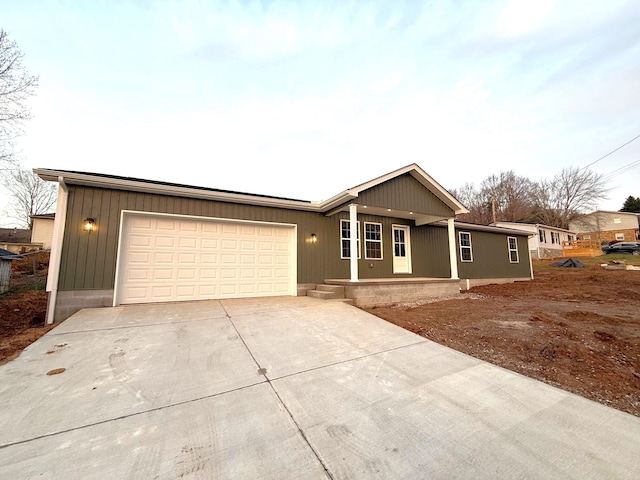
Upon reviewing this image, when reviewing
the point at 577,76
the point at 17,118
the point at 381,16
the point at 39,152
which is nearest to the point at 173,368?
the point at 381,16

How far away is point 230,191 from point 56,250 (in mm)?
3835

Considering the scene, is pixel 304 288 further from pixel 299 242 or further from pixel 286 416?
pixel 286 416

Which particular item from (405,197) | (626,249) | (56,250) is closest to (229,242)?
(56,250)

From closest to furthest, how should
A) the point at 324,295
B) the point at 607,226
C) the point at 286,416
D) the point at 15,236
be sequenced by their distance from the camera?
the point at 286,416 → the point at 324,295 → the point at 15,236 → the point at 607,226

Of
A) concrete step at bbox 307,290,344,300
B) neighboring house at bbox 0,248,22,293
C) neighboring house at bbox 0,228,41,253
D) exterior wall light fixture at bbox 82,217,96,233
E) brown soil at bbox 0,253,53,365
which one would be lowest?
brown soil at bbox 0,253,53,365

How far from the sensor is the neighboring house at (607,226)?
29375mm

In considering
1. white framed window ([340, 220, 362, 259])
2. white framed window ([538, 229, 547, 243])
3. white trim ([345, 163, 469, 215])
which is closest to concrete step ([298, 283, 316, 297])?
white framed window ([340, 220, 362, 259])

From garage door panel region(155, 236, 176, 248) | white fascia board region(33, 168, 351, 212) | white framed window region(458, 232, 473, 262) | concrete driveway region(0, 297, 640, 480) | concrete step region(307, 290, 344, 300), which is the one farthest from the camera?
white framed window region(458, 232, 473, 262)

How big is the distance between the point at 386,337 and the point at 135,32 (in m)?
10.8

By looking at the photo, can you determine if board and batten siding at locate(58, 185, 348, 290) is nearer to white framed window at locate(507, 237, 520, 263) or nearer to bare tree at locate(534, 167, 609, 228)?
white framed window at locate(507, 237, 520, 263)

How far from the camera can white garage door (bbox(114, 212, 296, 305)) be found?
586cm

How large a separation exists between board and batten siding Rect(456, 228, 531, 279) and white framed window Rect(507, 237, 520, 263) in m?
0.16

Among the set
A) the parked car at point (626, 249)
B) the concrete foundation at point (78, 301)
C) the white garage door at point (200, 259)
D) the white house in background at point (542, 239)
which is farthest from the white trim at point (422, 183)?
the parked car at point (626, 249)

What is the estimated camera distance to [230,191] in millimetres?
6996
